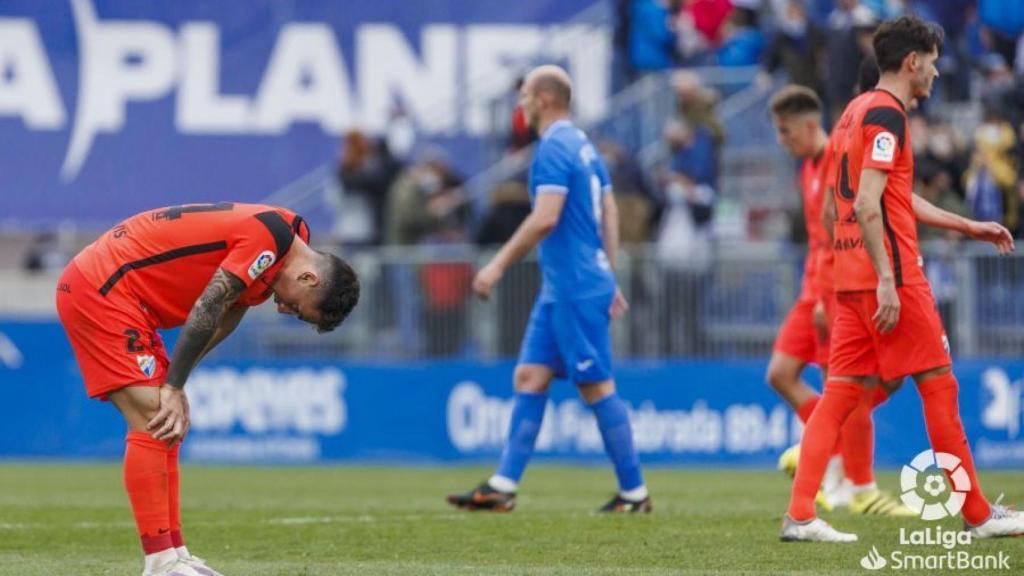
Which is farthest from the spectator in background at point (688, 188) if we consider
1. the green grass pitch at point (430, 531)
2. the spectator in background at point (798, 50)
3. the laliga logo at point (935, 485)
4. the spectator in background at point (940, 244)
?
the laliga logo at point (935, 485)

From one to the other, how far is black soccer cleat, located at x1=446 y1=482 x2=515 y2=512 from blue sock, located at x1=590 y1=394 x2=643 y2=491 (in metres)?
0.67

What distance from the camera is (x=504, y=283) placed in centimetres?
1919

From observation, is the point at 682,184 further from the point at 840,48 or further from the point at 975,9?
the point at 975,9

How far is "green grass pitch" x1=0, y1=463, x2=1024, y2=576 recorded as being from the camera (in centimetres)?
836

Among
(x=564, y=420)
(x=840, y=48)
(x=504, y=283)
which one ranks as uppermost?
(x=840, y=48)

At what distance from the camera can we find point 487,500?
11.3m

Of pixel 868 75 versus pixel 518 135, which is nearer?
pixel 868 75

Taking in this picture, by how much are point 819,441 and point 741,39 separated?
1443 centimetres

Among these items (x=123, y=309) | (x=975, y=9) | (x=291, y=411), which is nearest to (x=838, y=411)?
(x=123, y=309)

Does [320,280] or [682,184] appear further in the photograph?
[682,184]

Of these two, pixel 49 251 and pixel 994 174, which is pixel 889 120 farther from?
pixel 49 251

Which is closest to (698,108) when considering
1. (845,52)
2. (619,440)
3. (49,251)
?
(845,52)

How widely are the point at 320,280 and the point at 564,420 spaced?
11423mm

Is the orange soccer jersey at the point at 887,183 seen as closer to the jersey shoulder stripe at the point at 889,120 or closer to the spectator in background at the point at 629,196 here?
the jersey shoulder stripe at the point at 889,120
